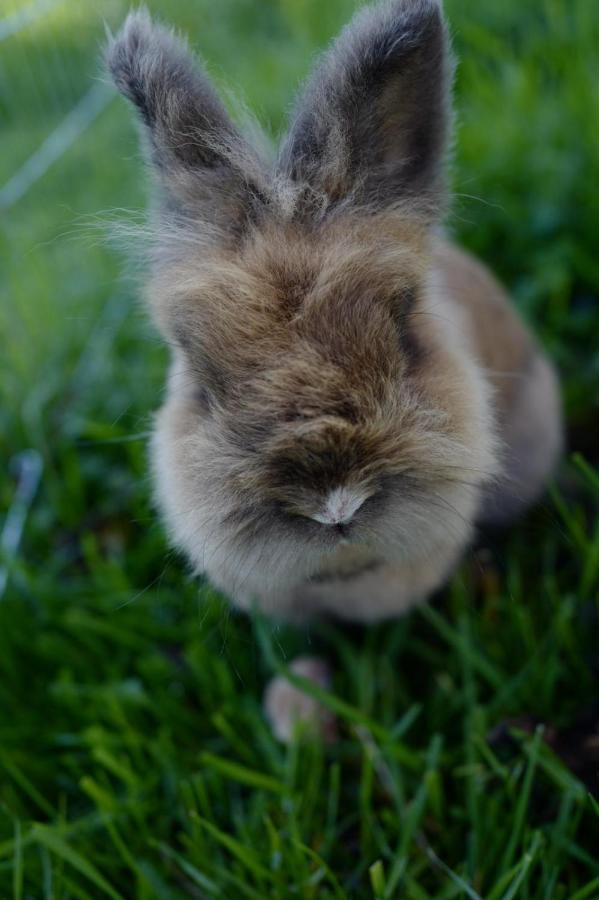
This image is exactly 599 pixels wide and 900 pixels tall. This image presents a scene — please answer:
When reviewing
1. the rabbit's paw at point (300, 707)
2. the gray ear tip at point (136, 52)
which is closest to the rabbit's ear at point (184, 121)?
the gray ear tip at point (136, 52)

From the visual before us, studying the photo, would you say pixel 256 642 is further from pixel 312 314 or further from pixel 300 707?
pixel 312 314

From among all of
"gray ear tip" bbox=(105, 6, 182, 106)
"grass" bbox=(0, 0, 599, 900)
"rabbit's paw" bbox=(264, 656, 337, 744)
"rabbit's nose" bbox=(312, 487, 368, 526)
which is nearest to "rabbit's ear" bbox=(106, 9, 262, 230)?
"gray ear tip" bbox=(105, 6, 182, 106)

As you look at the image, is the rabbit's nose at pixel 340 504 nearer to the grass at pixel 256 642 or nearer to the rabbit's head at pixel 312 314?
the rabbit's head at pixel 312 314

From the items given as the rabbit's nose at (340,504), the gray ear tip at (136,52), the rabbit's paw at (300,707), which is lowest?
the rabbit's paw at (300,707)

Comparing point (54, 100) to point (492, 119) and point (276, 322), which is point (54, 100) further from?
point (276, 322)

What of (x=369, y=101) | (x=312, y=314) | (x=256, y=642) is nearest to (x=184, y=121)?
(x=369, y=101)

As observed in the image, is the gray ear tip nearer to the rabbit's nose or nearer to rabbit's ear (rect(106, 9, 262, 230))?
rabbit's ear (rect(106, 9, 262, 230))
